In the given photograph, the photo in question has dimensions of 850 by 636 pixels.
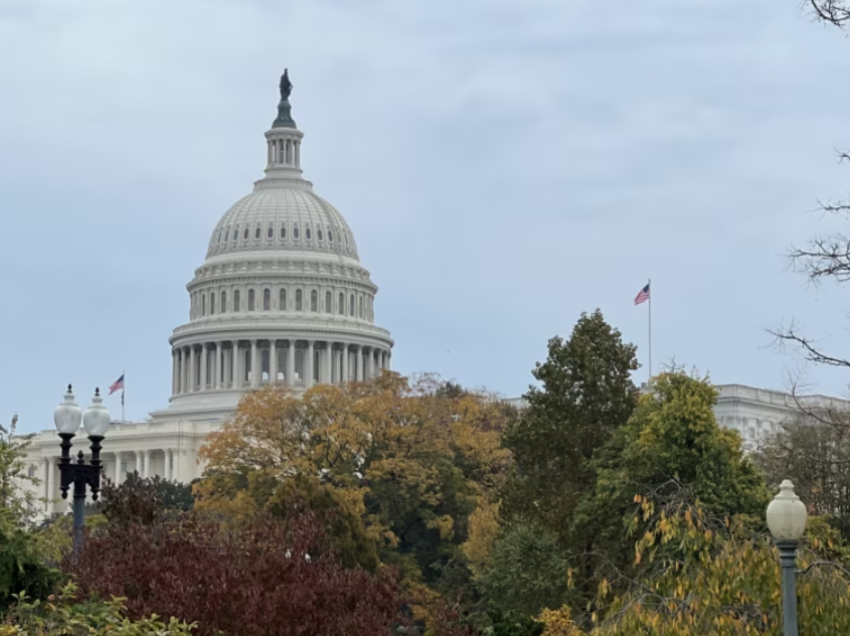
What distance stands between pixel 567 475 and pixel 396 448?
1317 inches

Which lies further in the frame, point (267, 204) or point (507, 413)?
point (267, 204)

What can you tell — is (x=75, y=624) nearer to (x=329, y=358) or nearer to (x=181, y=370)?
(x=329, y=358)

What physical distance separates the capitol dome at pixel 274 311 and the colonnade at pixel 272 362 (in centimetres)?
10

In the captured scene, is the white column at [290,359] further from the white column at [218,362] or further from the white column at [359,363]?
the white column at [218,362]

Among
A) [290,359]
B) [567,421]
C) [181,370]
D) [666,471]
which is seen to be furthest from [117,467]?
[666,471]

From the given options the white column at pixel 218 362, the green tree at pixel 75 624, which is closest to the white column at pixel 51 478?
the white column at pixel 218 362

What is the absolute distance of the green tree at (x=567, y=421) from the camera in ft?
176

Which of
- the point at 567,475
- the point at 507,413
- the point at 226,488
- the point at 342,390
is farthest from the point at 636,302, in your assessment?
the point at 567,475

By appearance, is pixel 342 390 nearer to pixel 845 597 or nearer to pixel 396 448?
pixel 396 448

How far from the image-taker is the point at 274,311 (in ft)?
621

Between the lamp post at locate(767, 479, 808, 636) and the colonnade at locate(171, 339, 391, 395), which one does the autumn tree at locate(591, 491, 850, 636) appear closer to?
→ the lamp post at locate(767, 479, 808, 636)

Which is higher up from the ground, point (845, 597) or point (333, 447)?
point (333, 447)

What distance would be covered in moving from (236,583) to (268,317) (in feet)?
524

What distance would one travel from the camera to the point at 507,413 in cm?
10444
